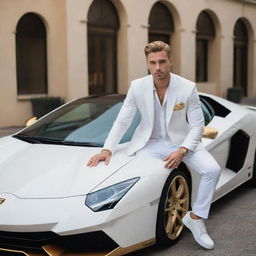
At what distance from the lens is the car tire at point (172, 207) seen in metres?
3.71

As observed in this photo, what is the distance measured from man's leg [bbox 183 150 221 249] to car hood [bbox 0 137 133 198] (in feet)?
1.86

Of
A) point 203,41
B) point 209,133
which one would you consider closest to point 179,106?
point 209,133

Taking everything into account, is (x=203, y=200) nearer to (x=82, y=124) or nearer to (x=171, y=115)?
(x=171, y=115)

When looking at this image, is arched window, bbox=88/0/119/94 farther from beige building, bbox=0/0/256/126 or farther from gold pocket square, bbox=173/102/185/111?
gold pocket square, bbox=173/102/185/111

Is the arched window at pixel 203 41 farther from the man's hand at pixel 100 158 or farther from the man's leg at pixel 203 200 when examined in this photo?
the man's hand at pixel 100 158

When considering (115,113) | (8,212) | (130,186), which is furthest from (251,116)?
(8,212)

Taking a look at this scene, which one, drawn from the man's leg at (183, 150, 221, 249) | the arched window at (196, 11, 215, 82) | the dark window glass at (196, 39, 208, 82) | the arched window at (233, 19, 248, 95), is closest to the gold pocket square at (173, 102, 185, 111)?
the man's leg at (183, 150, 221, 249)

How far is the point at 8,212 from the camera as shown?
3314mm

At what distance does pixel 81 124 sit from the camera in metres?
4.69

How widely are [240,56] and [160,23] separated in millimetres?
7451

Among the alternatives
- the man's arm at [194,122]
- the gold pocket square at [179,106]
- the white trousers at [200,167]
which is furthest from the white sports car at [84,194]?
the gold pocket square at [179,106]

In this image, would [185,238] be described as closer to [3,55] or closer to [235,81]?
[3,55]

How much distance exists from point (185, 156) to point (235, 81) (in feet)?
70.9

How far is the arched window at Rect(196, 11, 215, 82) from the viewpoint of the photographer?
2164 cm
